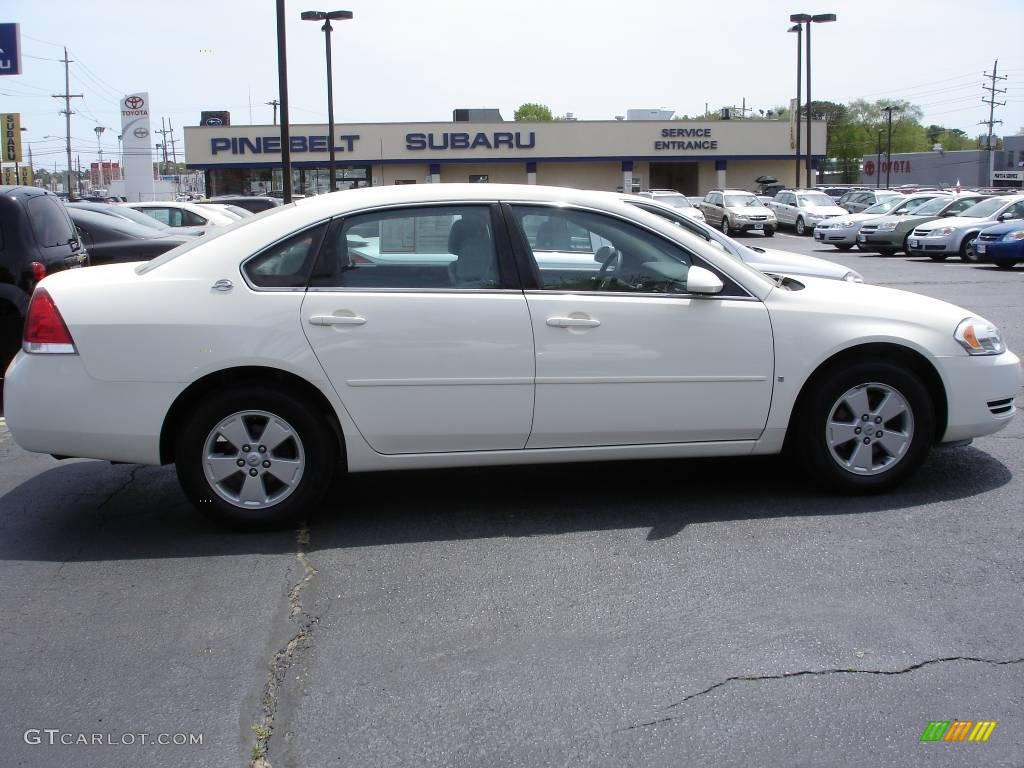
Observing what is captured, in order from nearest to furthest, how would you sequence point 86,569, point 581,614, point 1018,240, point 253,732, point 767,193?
point 253,732
point 581,614
point 86,569
point 1018,240
point 767,193

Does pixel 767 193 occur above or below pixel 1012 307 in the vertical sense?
above

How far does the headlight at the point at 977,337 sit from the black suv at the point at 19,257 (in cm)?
654

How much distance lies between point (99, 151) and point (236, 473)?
129408 millimetres

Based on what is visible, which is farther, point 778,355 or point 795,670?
point 778,355

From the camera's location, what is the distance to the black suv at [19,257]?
26.3ft

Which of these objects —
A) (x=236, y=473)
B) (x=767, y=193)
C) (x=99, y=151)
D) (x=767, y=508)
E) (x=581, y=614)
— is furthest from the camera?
(x=99, y=151)

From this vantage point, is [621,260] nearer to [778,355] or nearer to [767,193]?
[778,355]

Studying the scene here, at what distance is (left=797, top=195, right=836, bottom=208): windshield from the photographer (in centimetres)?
3688

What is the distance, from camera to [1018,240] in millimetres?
20266

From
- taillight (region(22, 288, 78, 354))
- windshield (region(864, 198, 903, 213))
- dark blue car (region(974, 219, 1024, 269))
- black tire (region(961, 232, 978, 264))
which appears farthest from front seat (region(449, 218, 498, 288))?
windshield (region(864, 198, 903, 213))

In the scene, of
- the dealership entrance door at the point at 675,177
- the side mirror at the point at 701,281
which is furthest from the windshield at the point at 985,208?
the dealership entrance door at the point at 675,177

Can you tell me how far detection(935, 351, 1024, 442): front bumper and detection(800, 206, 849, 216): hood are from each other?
100 feet

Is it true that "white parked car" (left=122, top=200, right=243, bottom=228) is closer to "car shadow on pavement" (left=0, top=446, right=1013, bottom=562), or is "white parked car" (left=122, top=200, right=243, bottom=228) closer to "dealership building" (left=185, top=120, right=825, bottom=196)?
"car shadow on pavement" (left=0, top=446, right=1013, bottom=562)

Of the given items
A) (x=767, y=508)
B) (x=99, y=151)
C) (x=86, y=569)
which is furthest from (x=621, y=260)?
(x=99, y=151)
